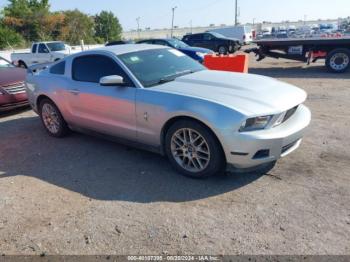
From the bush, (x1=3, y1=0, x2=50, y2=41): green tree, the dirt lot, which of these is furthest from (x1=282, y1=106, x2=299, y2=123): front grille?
(x1=3, y1=0, x2=50, y2=41): green tree

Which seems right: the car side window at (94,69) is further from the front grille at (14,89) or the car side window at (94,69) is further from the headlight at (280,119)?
the front grille at (14,89)

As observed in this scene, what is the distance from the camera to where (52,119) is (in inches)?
229

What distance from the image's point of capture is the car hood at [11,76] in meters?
7.90

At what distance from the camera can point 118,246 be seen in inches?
115

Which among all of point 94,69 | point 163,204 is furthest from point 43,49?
point 163,204

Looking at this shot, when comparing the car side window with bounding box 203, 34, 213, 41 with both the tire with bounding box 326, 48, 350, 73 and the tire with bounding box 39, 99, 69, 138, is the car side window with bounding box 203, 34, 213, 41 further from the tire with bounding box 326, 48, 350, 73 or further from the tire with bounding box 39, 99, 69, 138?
the tire with bounding box 39, 99, 69, 138

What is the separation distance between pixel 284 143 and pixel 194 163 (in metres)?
1.07

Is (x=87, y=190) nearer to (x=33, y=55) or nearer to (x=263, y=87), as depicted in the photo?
(x=263, y=87)

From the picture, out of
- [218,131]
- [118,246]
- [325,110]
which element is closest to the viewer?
[118,246]

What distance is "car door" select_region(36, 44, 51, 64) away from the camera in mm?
16203

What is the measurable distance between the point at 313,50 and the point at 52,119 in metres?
10.4

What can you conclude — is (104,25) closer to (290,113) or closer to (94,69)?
(94,69)

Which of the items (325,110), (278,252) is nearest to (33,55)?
(325,110)

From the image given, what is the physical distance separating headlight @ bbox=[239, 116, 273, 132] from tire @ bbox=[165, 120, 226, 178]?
0.36 m
